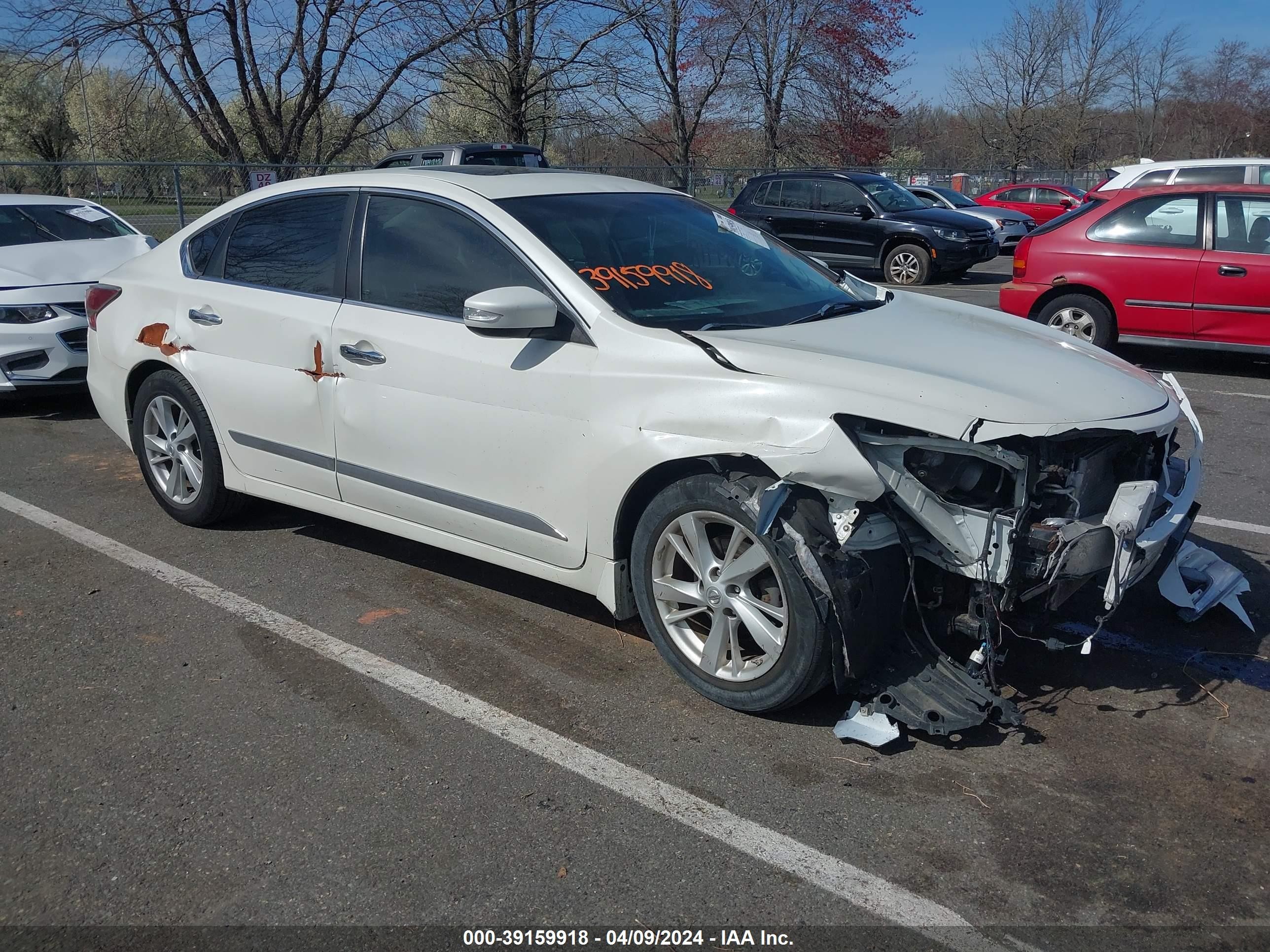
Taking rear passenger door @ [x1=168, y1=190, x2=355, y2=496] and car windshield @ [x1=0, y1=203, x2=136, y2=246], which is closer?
rear passenger door @ [x1=168, y1=190, x2=355, y2=496]

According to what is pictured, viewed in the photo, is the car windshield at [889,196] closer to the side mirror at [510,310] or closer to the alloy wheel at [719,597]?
the side mirror at [510,310]

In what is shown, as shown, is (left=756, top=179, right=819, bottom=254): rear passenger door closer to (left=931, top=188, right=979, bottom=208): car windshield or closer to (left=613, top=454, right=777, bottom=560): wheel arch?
(left=931, top=188, right=979, bottom=208): car windshield

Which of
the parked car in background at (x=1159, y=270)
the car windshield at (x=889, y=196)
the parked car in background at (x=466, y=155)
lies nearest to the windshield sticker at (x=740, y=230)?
the parked car in background at (x=1159, y=270)

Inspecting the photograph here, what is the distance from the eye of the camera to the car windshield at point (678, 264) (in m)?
3.89

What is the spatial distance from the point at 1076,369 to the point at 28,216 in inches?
336

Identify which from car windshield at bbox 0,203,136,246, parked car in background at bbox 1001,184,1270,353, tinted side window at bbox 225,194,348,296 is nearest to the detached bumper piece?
tinted side window at bbox 225,194,348,296

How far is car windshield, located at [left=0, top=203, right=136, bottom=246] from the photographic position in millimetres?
8688

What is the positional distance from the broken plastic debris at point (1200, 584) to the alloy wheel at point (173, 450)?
422cm

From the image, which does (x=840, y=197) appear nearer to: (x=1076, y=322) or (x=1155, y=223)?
(x=1076, y=322)

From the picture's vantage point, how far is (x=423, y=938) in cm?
251

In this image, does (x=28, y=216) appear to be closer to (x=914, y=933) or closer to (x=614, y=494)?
(x=614, y=494)

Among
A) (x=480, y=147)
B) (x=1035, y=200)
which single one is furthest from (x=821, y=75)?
(x=480, y=147)

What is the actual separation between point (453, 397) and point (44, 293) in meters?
5.30

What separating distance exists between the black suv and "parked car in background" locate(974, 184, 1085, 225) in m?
9.28
